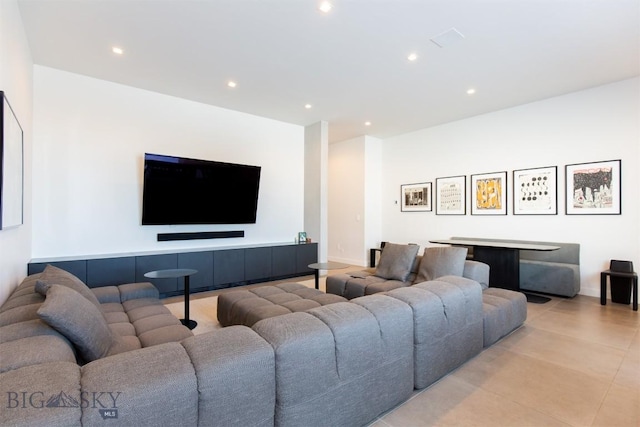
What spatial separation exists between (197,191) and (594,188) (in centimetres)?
615

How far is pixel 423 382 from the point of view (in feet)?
6.56

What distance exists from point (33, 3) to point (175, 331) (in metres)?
3.24

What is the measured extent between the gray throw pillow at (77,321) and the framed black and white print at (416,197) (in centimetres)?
619

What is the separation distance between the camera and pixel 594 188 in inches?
175

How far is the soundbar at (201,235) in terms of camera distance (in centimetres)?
478

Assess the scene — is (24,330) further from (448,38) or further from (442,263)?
(448,38)

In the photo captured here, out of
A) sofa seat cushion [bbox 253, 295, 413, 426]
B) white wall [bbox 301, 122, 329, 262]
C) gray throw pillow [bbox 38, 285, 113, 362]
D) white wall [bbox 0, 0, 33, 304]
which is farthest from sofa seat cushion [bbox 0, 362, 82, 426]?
white wall [bbox 301, 122, 329, 262]

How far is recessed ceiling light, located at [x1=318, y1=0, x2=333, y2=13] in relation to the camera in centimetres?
268

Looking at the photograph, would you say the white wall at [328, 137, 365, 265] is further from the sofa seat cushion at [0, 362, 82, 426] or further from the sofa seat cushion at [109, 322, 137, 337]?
the sofa seat cushion at [0, 362, 82, 426]

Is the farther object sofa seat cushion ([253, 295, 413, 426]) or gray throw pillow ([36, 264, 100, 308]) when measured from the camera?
gray throw pillow ([36, 264, 100, 308])

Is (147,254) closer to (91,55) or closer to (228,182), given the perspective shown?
(228,182)

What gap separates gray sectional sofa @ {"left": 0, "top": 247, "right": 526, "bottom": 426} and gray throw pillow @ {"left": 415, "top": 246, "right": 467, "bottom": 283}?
1054 mm

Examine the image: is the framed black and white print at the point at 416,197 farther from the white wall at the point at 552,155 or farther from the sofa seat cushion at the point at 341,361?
the sofa seat cushion at the point at 341,361

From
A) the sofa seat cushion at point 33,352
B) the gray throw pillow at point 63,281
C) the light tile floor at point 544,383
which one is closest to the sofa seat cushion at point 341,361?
the light tile floor at point 544,383
